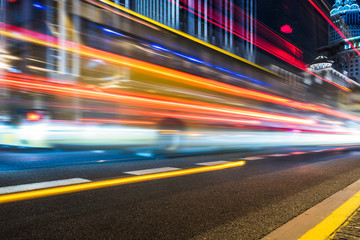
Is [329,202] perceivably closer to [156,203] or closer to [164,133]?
[156,203]

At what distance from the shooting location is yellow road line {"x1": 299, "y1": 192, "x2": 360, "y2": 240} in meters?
2.74

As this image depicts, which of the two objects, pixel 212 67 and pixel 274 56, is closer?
pixel 212 67

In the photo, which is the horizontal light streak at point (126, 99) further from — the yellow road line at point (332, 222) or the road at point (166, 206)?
the yellow road line at point (332, 222)

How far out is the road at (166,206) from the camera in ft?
9.34

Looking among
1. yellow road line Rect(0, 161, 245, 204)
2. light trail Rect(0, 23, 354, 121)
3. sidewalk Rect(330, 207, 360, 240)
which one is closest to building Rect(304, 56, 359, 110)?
light trail Rect(0, 23, 354, 121)

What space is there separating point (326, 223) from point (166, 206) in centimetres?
176

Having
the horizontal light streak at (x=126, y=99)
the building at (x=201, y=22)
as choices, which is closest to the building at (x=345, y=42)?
the building at (x=201, y=22)

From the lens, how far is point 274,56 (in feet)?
45.0

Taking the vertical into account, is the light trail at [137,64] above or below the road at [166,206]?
above

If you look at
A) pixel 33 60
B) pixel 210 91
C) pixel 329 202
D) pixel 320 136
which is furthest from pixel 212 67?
pixel 320 136

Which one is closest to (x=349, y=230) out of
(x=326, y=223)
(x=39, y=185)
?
(x=326, y=223)

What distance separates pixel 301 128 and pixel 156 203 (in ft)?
45.2

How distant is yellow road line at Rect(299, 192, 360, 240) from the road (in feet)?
1.17

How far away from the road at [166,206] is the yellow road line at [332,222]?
1.17 ft
